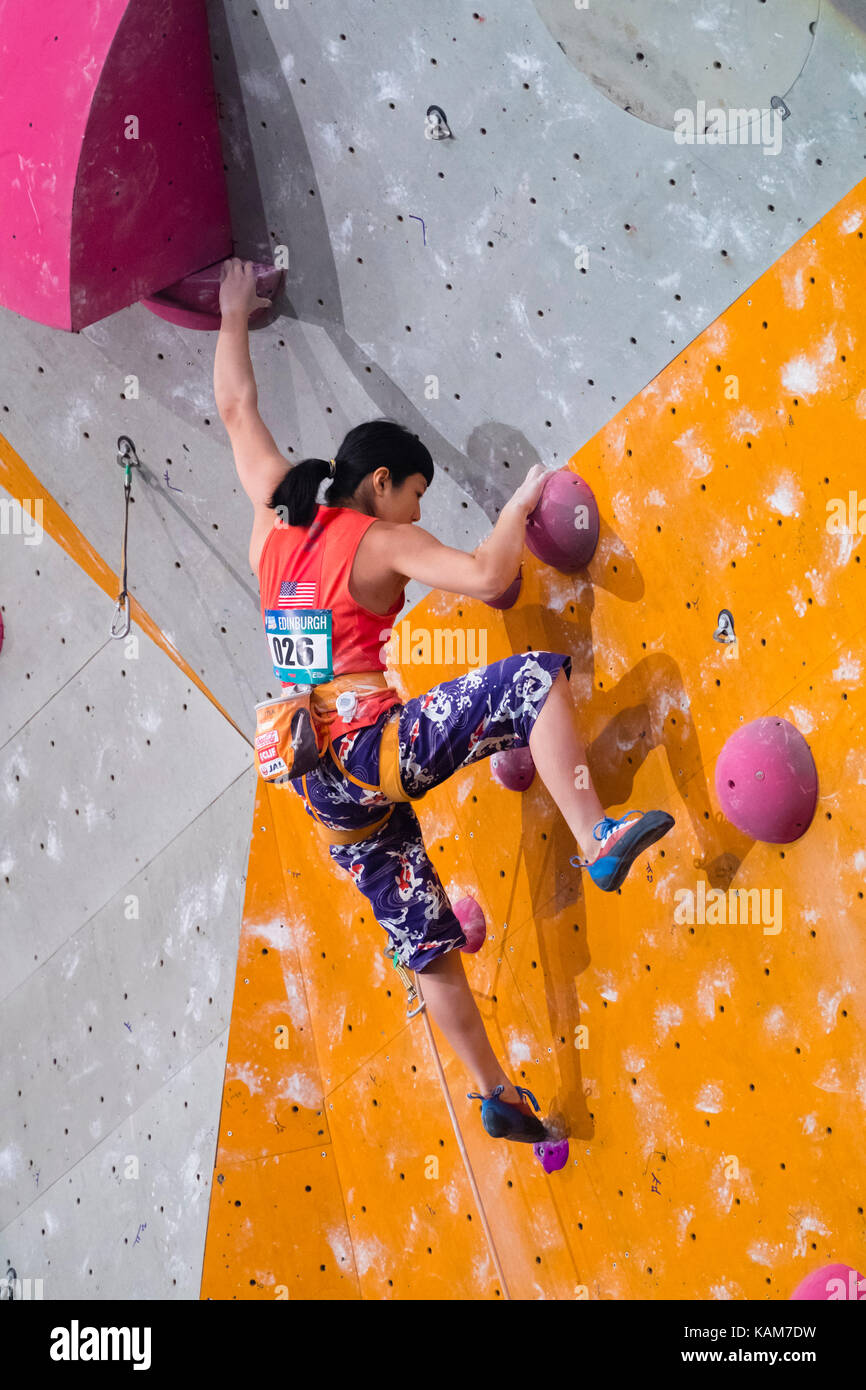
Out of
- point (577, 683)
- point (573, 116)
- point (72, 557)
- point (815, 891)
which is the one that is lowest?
point (815, 891)

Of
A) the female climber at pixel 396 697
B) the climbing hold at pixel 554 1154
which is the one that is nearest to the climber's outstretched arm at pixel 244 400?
the female climber at pixel 396 697

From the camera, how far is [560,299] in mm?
2902

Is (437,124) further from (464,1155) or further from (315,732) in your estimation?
(464,1155)

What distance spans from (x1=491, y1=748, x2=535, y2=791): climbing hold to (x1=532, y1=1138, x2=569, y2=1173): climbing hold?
2.43 feet

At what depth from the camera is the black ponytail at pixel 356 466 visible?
2822 millimetres

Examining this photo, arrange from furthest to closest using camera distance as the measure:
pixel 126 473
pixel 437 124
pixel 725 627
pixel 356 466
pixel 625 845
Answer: pixel 126 473 < pixel 437 124 < pixel 356 466 < pixel 725 627 < pixel 625 845

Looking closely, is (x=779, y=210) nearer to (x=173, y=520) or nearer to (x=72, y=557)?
(x=173, y=520)

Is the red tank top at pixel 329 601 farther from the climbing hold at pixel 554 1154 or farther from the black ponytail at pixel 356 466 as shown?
the climbing hold at pixel 554 1154

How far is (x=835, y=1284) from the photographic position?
2.53m

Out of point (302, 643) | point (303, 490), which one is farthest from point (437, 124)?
point (302, 643)

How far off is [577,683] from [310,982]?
3.88 feet

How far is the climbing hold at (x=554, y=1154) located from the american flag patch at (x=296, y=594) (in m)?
1.23

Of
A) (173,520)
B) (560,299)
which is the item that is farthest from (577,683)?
(173,520)

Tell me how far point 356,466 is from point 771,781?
978 millimetres
